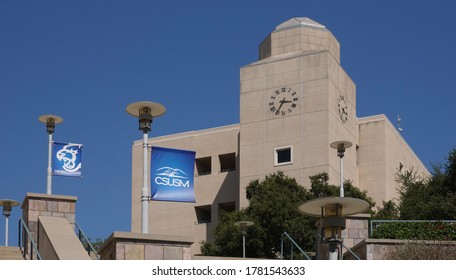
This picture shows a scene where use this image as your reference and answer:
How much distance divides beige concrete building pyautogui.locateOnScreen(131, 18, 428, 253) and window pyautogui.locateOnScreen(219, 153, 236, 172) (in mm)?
69

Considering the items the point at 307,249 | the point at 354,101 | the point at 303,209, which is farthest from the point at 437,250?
the point at 354,101

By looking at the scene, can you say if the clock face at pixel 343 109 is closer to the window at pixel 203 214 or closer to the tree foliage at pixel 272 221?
the tree foliage at pixel 272 221

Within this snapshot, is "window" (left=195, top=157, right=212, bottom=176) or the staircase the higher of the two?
"window" (left=195, top=157, right=212, bottom=176)

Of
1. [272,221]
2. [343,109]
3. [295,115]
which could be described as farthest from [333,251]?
[343,109]

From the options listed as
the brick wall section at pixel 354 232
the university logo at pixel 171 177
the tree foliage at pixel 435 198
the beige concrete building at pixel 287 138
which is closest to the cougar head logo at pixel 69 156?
the university logo at pixel 171 177

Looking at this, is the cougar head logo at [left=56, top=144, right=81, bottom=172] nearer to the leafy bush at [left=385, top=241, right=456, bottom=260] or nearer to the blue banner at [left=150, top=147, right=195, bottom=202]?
the blue banner at [left=150, top=147, right=195, bottom=202]

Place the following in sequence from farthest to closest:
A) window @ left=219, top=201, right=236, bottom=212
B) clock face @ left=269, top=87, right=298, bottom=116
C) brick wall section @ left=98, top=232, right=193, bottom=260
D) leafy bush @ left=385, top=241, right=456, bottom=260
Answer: window @ left=219, top=201, right=236, bottom=212 < clock face @ left=269, top=87, right=298, bottom=116 < leafy bush @ left=385, top=241, right=456, bottom=260 < brick wall section @ left=98, top=232, right=193, bottom=260

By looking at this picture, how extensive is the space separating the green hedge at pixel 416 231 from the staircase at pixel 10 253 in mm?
9041

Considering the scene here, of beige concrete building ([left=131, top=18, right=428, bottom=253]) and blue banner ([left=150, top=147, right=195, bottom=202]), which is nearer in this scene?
blue banner ([left=150, top=147, right=195, bottom=202])

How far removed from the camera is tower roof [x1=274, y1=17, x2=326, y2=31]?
229 ft

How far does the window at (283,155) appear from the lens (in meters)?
64.3

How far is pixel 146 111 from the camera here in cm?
2405

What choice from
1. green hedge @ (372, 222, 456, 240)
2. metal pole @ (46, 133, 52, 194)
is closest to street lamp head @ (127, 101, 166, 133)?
metal pole @ (46, 133, 52, 194)
